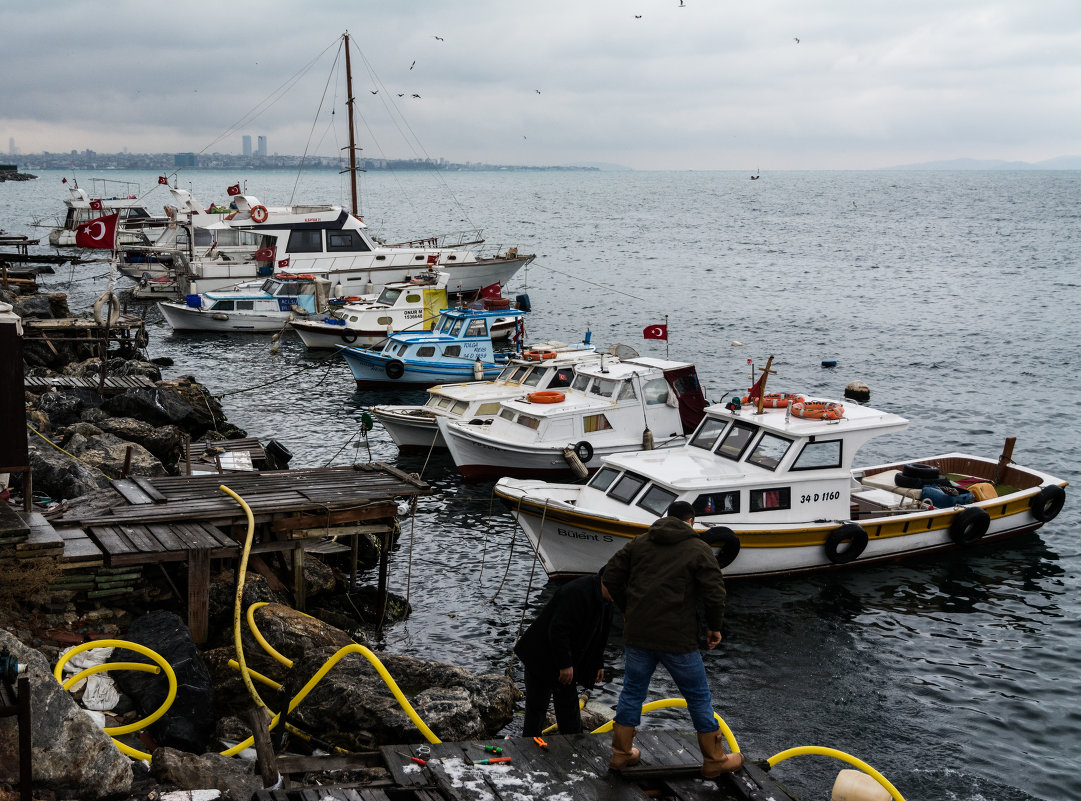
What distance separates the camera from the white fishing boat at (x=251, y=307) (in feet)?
153

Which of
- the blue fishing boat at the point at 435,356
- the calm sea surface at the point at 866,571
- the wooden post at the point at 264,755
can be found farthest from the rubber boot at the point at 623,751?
the blue fishing boat at the point at 435,356

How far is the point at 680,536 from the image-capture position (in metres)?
7.76

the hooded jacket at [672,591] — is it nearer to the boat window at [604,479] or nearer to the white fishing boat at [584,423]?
the boat window at [604,479]

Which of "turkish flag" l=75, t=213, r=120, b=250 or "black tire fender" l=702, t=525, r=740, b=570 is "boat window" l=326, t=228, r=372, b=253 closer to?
"turkish flag" l=75, t=213, r=120, b=250

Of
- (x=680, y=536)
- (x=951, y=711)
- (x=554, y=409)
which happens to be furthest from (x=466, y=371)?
(x=680, y=536)

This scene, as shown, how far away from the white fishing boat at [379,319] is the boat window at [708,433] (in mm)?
22179

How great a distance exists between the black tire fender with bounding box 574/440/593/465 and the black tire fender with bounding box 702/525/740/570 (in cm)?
687

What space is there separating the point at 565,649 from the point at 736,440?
36.5 feet

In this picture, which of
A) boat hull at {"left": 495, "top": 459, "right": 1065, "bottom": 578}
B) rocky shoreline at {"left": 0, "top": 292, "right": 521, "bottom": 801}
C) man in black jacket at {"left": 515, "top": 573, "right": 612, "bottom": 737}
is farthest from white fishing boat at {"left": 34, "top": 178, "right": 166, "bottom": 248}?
man in black jacket at {"left": 515, "top": 573, "right": 612, "bottom": 737}

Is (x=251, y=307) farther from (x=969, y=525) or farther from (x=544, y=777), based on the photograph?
(x=544, y=777)

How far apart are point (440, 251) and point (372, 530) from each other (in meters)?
38.7

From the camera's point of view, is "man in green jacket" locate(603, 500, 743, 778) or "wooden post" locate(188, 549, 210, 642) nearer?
"man in green jacket" locate(603, 500, 743, 778)

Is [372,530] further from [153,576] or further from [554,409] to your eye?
[554,409]

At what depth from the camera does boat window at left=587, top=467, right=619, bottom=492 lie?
18728mm
